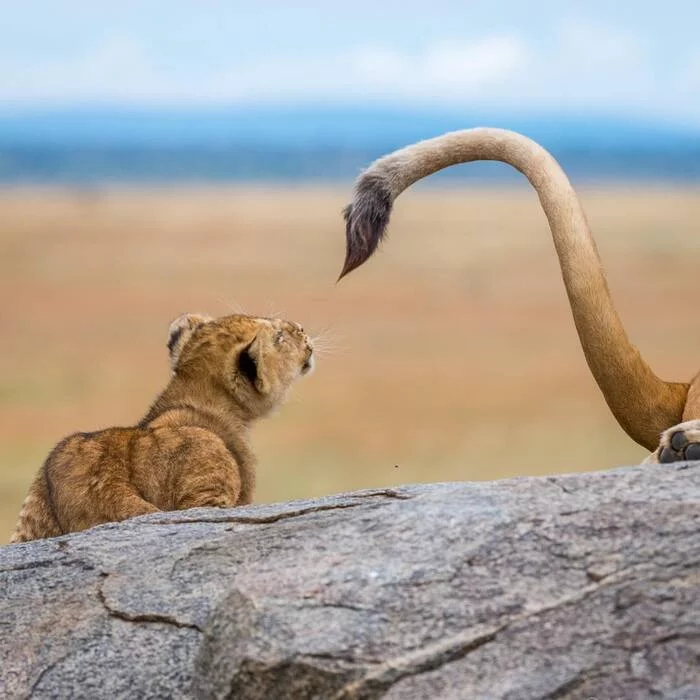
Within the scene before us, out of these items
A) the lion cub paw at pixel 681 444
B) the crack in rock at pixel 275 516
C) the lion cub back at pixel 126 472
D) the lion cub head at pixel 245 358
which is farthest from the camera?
the lion cub head at pixel 245 358

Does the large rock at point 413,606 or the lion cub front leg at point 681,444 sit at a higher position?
the lion cub front leg at point 681,444

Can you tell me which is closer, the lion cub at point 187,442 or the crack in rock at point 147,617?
the crack in rock at point 147,617

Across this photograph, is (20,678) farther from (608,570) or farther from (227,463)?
(608,570)

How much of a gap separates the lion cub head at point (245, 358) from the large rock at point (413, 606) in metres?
1.52

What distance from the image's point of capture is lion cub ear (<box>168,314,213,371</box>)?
733 cm

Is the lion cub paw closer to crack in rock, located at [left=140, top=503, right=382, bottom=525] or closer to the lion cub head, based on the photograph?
crack in rock, located at [left=140, top=503, right=382, bottom=525]

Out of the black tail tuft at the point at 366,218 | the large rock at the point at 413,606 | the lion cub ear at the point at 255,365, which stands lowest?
the large rock at the point at 413,606

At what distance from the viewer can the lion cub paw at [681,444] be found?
19.1 ft

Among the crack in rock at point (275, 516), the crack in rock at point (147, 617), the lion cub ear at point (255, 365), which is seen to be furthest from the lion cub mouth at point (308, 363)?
the crack in rock at point (147, 617)

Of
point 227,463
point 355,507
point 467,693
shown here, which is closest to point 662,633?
point 467,693

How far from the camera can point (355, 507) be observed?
5.61 metres

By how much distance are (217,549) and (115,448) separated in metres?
1.23

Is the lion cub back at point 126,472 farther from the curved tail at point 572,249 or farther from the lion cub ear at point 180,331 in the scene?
the curved tail at point 572,249

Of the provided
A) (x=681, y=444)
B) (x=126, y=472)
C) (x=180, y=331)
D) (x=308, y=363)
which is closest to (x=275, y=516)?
(x=126, y=472)
